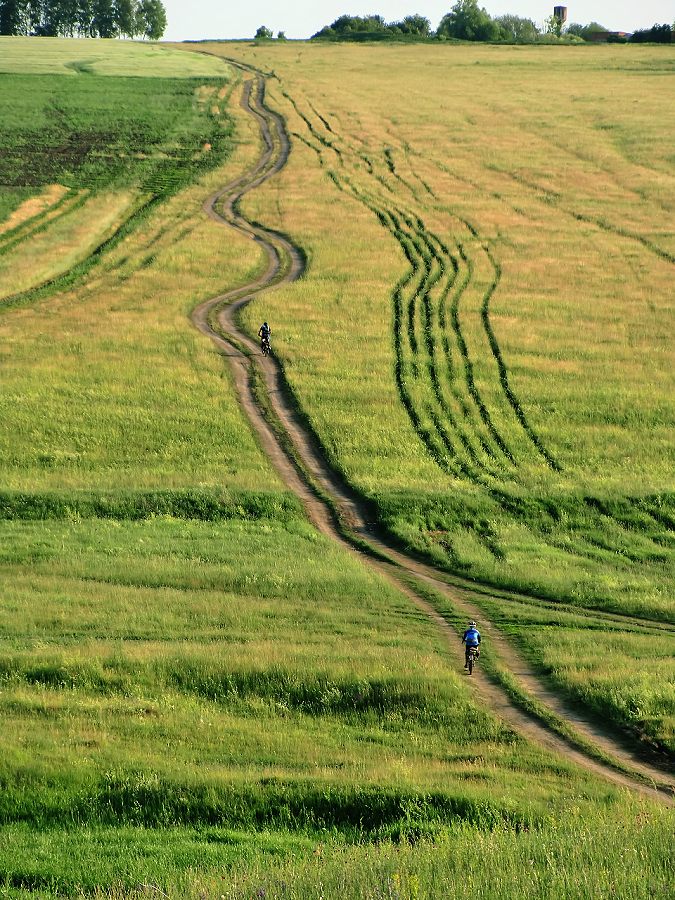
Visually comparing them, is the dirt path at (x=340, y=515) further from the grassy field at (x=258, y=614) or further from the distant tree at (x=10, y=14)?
the distant tree at (x=10, y=14)

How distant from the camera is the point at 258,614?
3086cm

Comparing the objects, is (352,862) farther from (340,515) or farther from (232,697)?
(340,515)

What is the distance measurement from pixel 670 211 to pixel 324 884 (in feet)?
238

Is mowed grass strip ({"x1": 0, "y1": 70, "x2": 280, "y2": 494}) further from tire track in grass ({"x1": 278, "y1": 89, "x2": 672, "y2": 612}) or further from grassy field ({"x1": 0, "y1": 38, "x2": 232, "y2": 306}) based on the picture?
tire track in grass ({"x1": 278, "y1": 89, "x2": 672, "y2": 612})

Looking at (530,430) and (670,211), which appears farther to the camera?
(670,211)

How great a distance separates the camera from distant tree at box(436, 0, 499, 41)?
625ft

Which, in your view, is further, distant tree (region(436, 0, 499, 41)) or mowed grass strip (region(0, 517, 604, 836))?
distant tree (region(436, 0, 499, 41))

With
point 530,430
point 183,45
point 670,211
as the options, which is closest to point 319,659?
point 530,430

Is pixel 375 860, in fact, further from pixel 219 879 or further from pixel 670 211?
pixel 670 211

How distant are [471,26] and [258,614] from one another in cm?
18063

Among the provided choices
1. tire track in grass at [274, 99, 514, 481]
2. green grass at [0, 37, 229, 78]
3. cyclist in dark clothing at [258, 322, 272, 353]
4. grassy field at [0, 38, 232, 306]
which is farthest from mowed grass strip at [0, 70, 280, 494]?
green grass at [0, 37, 229, 78]

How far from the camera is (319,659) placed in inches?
1072

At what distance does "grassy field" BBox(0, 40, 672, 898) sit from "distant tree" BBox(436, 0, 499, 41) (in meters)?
129

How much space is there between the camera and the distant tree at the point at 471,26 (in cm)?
19062
